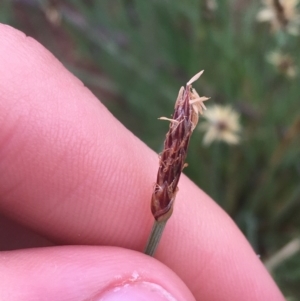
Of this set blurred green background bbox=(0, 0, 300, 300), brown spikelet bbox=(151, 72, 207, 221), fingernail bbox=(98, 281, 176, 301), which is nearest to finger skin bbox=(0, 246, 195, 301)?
fingernail bbox=(98, 281, 176, 301)

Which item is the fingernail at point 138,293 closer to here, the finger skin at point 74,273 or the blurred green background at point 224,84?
the finger skin at point 74,273

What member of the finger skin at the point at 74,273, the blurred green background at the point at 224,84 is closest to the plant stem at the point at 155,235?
the finger skin at the point at 74,273

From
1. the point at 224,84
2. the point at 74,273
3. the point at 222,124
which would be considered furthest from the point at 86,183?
the point at 224,84

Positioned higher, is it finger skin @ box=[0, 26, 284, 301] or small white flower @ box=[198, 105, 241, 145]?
small white flower @ box=[198, 105, 241, 145]

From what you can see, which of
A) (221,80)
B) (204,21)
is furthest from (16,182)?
(221,80)

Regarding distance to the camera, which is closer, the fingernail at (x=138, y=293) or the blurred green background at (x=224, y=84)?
the fingernail at (x=138, y=293)

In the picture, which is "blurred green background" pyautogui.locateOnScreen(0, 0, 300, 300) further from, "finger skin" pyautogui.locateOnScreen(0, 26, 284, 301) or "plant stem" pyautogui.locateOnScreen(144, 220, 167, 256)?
"plant stem" pyautogui.locateOnScreen(144, 220, 167, 256)
